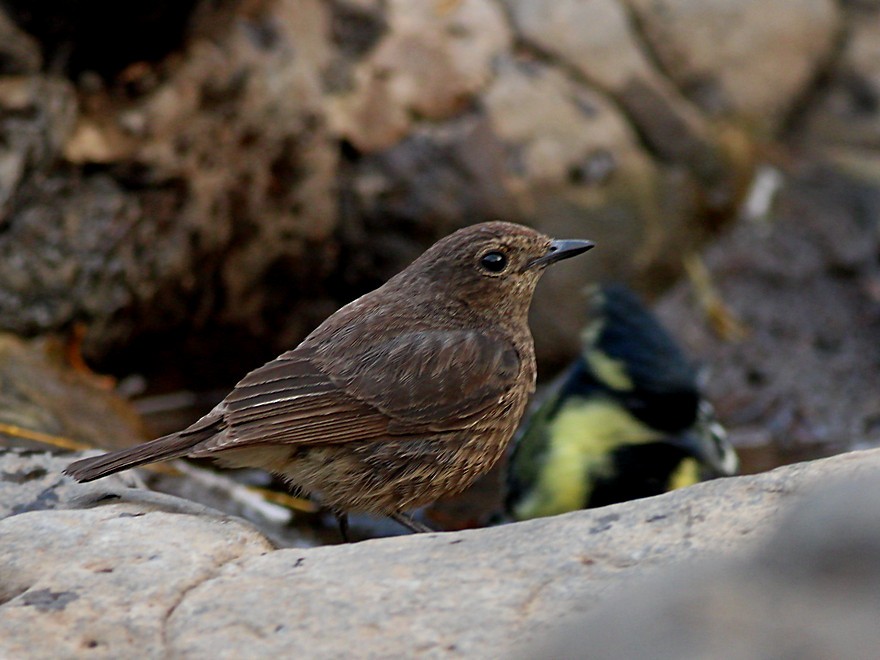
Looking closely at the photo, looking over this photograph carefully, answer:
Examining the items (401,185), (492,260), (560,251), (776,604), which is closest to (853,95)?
(401,185)

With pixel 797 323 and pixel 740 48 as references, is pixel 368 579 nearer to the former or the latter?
pixel 797 323

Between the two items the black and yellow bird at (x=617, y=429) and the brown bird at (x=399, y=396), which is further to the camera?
the black and yellow bird at (x=617, y=429)

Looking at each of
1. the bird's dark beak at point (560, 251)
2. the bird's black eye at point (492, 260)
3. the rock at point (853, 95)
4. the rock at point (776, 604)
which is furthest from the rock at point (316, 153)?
the rock at point (776, 604)

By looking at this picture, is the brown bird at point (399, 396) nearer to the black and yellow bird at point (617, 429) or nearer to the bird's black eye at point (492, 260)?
the bird's black eye at point (492, 260)

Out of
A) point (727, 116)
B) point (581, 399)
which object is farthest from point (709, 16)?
Answer: point (581, 399)

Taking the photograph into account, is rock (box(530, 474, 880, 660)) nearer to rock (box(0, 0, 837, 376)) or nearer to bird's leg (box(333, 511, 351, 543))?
bird's leg (box(333, 511, 351, 543))

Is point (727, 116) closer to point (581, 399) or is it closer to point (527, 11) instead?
point (527, 11)

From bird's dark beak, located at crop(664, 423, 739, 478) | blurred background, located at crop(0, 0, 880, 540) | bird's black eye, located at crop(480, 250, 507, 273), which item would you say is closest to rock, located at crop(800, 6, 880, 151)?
blurred background, located at crop(0, 0, 880, 540)
